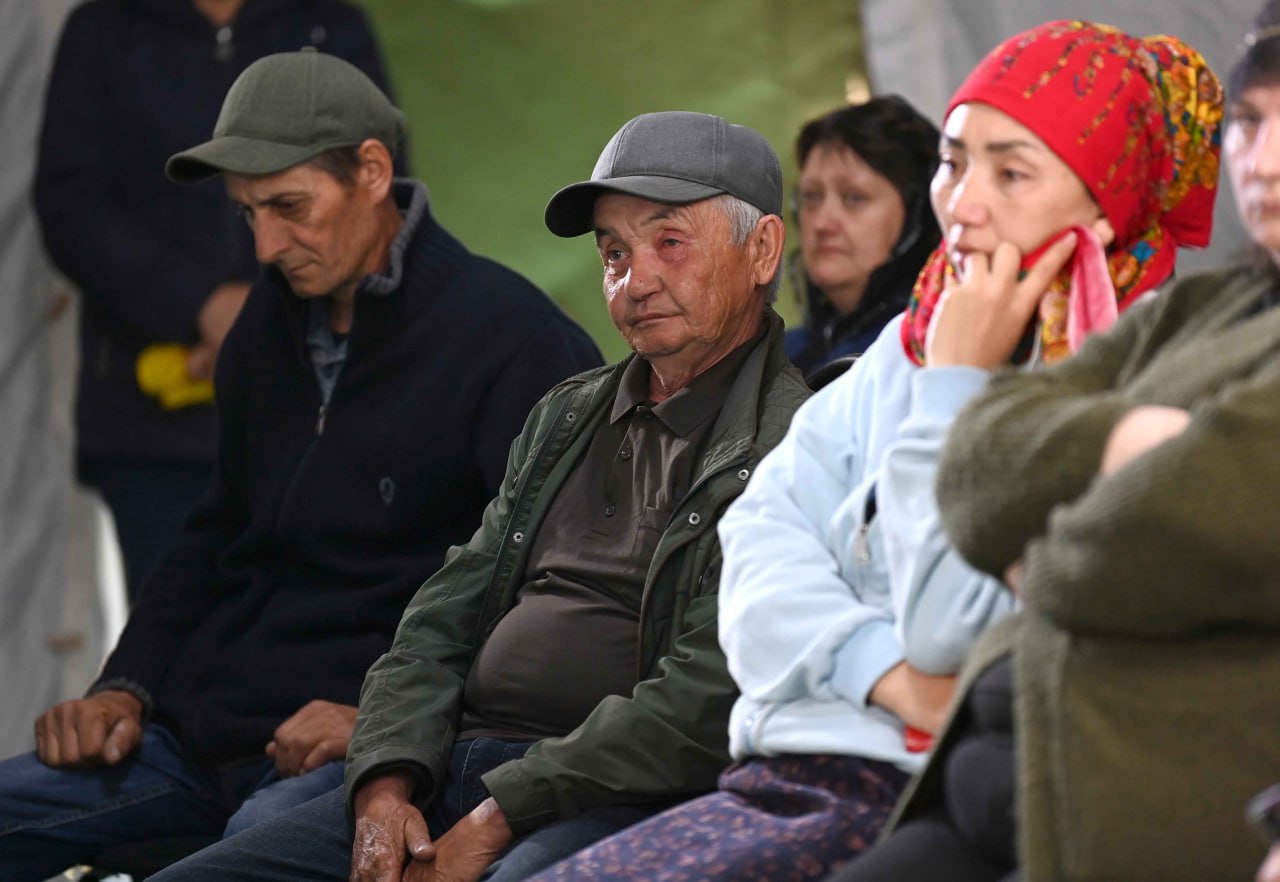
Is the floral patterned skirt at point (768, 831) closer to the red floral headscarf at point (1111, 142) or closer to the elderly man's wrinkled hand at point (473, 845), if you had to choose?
the elderly man's wrinkled hand at point (473, 845)

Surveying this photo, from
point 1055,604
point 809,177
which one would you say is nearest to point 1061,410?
point 1055,604

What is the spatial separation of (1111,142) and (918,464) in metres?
0.42

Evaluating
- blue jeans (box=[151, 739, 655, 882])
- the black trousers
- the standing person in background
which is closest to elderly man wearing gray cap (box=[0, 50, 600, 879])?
blue jeans (box=[151, 739, 655, 882])

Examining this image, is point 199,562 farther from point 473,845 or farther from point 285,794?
point 473,845

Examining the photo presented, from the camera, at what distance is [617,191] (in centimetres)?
241

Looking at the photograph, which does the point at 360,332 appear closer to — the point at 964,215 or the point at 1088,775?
the point at 964,215

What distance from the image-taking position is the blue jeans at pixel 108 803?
277 centimetres

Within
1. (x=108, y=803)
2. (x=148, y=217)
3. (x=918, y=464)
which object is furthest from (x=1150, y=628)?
(x=148, y=217)

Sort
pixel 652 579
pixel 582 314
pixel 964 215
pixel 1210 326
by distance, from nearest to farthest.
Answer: pixel 1210 326 → pixel 964 215 → pixel 652 579 → pixel 582 314

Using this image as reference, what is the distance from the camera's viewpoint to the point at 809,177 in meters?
3.57

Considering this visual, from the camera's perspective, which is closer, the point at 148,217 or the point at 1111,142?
the point at 1111,142

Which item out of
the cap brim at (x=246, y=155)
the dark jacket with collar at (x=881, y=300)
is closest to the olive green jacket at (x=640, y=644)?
the cap brim at (x=246, y=155)

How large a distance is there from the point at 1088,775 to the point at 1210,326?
1.47 feet

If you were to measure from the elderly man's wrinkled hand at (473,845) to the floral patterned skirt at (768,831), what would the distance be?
33 cm
